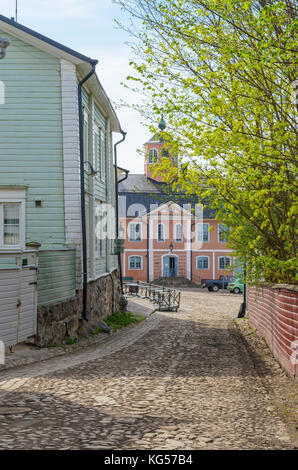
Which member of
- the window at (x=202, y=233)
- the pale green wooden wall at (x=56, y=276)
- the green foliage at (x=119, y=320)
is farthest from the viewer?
the window at (x=202, y=233)

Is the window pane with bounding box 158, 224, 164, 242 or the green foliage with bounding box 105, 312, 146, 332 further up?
the window pane with bounding box 158, 224, 164, 242

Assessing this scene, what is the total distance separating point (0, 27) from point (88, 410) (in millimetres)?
11796

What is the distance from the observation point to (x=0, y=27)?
623 inches

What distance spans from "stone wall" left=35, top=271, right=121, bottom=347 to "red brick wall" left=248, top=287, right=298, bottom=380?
4.48 metres

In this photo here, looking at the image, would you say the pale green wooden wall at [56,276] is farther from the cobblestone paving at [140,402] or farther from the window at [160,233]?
the window at [160,233]

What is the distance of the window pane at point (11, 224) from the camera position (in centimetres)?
1584

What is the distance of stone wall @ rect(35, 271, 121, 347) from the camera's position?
41.7 ft

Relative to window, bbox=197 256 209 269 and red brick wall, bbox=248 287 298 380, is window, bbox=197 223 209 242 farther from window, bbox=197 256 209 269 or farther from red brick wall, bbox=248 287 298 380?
red brick wall, bbox=248 287 298 380

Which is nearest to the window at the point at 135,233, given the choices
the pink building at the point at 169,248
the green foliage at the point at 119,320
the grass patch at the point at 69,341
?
the pink building at the point at 169,248

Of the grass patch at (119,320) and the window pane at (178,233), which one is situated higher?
the window pane at (178,233)

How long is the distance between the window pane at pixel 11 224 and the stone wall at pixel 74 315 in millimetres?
2173

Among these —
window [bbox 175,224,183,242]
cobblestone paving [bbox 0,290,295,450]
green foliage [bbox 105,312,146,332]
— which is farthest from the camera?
window [bbox 175,224,183,242]

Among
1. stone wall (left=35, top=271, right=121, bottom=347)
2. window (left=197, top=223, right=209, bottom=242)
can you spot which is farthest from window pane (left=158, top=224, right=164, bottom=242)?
stone wall (left=35, top=271, right=121, bottom=347)
